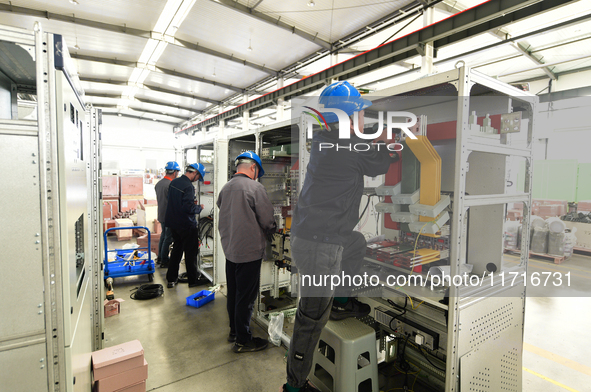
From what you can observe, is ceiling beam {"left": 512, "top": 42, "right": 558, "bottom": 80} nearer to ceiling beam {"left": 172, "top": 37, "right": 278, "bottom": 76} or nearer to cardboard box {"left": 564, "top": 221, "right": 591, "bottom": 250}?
cardboard box {"left": 564, "top": 221, "right": 591, "bottom": 250}

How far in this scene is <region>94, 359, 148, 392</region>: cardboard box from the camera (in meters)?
2.09

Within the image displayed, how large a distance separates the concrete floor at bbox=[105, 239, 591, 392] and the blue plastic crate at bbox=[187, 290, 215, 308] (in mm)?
59

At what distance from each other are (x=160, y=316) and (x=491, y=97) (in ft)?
13.4

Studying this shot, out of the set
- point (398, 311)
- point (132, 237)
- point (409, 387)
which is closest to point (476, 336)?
point (398, 311)

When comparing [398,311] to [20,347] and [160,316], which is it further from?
[160,316]

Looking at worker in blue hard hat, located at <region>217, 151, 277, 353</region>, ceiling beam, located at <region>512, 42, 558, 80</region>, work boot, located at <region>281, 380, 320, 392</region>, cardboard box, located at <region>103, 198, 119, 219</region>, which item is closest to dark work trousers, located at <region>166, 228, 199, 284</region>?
worker in blue hard hat, located at <region>217, 151, 277, 353</region>

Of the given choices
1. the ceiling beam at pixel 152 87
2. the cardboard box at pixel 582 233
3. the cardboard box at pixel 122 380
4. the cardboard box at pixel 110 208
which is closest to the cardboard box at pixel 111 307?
the cardboard box at pixel 122 380

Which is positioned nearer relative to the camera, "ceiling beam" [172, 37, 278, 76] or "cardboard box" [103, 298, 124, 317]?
"cardboard box" [103, 298, 124, 317]

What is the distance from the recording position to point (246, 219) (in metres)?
2.87

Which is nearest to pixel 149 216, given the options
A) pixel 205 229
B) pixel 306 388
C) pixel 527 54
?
pixel 205 229

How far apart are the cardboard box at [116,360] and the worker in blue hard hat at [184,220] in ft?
7.30

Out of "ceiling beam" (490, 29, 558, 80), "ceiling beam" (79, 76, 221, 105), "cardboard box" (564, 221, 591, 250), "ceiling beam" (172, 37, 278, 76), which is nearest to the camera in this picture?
"ceiling beam" (490, 29, 558, 80)

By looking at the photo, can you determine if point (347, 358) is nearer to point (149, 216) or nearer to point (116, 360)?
point (116, 360)

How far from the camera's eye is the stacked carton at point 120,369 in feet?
6.84
